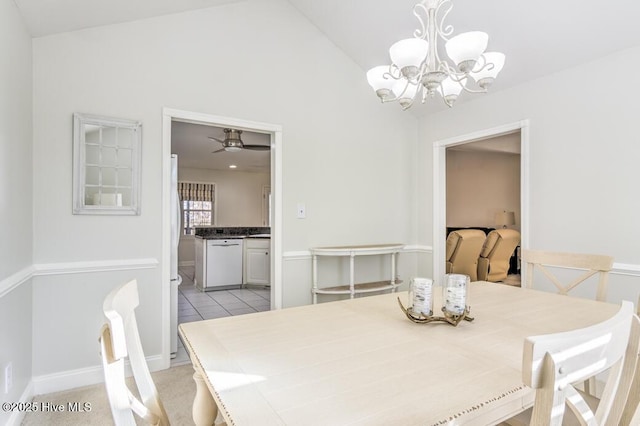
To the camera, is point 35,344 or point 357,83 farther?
point 357,83

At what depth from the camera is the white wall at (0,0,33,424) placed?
172cm

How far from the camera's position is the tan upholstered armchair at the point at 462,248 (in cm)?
443

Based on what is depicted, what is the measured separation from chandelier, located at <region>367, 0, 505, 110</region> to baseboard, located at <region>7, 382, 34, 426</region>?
2.59 metres

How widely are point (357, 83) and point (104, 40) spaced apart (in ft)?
7.27

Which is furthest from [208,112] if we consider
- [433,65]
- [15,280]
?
[433,65]

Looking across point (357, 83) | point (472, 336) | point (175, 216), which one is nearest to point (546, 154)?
point (357, 83)

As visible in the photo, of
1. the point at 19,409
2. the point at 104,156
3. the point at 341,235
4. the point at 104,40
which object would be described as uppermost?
the point at 104,40

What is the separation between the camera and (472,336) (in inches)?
50.4

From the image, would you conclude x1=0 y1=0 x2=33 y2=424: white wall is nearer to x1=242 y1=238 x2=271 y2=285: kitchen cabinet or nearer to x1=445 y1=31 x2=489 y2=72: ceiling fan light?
x1=445 y1=31 x2=489 y2=72: ceiling fan light

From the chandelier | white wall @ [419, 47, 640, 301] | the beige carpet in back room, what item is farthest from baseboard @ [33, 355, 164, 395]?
white wall @ [419, 47, 640, 301]

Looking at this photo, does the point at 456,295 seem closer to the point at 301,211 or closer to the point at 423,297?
the point at 423,297

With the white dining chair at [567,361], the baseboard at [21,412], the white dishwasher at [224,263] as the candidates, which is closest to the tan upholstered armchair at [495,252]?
the white dishwasher at [224,263]

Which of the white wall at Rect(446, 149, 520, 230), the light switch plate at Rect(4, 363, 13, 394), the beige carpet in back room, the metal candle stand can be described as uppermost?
the white wall at Rect(446, 149, 520, 230)

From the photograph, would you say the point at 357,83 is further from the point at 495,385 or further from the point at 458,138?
the point at 495,385
